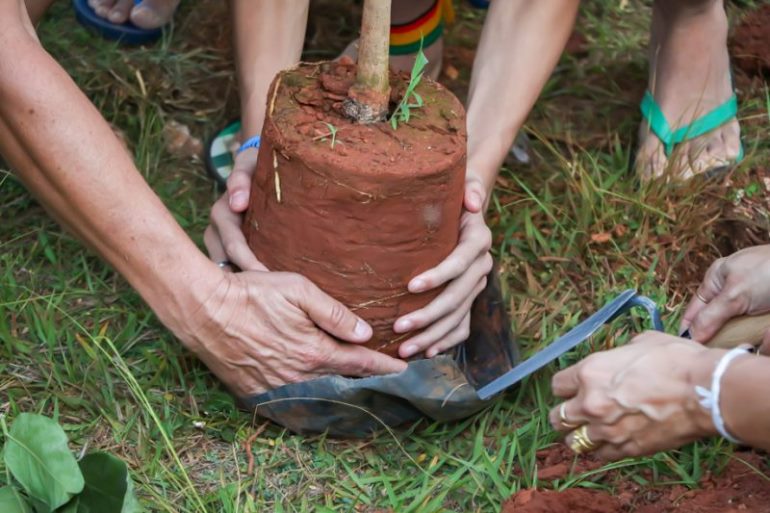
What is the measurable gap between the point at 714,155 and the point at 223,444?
4.58ft

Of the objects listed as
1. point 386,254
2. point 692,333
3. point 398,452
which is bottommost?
point 398,452

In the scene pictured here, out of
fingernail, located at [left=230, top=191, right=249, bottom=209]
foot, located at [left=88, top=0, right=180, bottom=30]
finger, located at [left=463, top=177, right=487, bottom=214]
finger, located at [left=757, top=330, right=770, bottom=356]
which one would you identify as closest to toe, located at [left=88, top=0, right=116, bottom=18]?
foot, located at [left=88, top=0, right=180, bottom=30]

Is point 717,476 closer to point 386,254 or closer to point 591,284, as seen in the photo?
point 591,284

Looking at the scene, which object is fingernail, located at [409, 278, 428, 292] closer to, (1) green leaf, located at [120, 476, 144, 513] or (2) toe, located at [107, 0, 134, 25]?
(1) green leaf, located at [120, 476, 144, 513]

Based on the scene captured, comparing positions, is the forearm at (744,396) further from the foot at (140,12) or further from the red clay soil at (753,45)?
the foot at (140,12)

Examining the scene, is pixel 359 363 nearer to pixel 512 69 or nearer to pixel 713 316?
pixel 713 316

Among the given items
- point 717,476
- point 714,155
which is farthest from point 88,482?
point 714,155

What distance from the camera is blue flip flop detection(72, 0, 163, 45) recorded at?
2889mm

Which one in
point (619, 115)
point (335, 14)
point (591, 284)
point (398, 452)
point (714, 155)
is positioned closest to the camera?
point (398, 452)

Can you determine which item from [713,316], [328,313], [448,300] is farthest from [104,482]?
[713,316]

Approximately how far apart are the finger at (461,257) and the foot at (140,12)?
1.31 metres

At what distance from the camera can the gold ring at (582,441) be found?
1.62 metres

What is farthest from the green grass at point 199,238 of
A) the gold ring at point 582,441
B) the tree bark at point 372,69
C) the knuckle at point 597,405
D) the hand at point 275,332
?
the tree bark at point 372,69

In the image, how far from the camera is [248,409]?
1.98m
